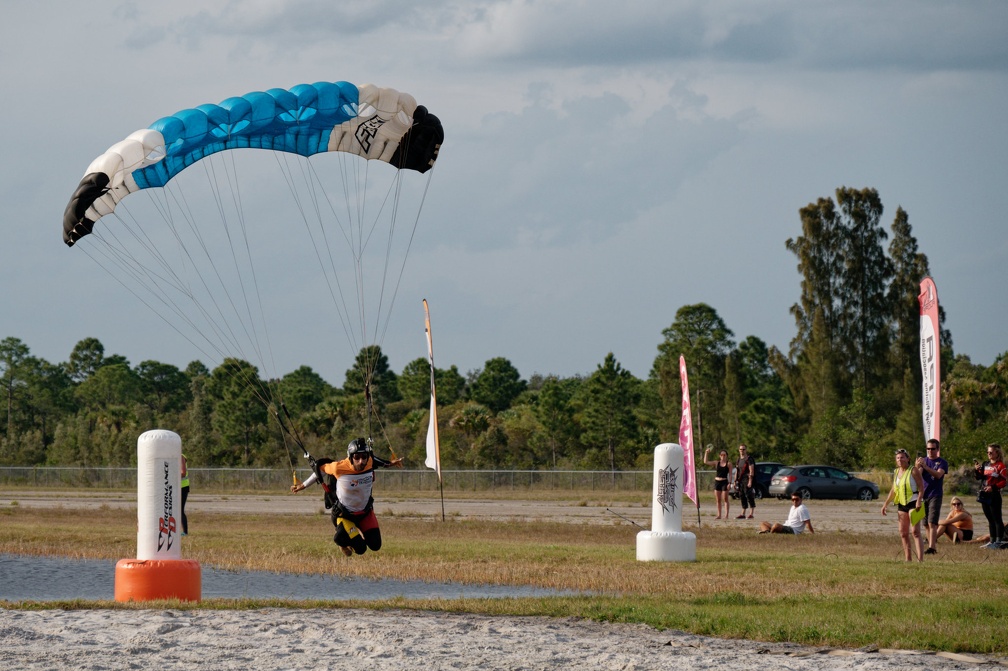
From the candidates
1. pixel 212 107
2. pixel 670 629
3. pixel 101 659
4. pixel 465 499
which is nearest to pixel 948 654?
pixel 670 629

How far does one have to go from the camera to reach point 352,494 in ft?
45.4

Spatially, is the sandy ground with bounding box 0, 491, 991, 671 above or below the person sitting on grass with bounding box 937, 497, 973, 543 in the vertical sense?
below

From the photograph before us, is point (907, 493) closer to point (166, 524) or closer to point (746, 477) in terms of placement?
point (166, 524)

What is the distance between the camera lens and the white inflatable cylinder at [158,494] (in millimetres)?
12453

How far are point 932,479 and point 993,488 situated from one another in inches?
69.7

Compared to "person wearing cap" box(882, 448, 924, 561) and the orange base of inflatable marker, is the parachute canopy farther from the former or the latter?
"person wearing cap" box(882, 448, 924, 561)

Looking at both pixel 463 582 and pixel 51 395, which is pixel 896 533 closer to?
pixel 463 582

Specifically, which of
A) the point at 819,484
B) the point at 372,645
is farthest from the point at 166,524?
the point at 819,484

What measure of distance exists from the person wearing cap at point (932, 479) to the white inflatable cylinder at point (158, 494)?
1006 centimetres

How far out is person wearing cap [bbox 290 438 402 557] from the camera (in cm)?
1362

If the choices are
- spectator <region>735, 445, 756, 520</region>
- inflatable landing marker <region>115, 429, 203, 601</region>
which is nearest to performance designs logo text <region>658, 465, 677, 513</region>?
inflatable landing marker <region>115, 429, 203, 601</region>

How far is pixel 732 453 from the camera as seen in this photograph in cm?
5581

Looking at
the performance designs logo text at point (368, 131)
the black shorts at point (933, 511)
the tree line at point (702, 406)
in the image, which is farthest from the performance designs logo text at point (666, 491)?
the tree line at point (702, 406)

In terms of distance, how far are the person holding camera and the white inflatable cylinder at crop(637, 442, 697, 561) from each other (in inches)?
209
